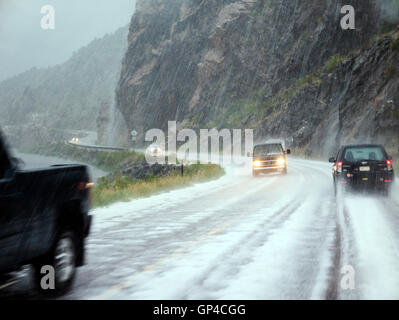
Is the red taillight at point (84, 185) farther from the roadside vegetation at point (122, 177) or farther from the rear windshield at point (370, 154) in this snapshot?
the rear windshield at point (370, 154)

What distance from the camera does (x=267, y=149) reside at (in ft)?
96.5

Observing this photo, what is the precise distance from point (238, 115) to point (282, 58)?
11.5 meters

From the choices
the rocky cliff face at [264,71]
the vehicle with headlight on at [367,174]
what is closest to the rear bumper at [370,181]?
the vehicle with headlight on at [367,174]

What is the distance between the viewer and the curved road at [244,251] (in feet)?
20.2

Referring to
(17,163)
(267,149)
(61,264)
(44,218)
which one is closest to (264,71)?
(267,149)

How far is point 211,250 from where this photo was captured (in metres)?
8.62

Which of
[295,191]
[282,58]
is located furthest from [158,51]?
[295,191]

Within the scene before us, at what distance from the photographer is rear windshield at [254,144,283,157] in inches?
1146

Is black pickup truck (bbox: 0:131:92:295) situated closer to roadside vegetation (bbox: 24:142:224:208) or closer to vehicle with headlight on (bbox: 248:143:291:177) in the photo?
roadside vegetation (bbox: 24:142:224:208)

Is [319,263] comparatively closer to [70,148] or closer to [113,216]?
[113,216]

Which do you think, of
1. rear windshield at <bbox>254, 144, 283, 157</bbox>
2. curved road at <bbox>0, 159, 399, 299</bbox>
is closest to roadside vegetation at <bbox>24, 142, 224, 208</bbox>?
rear windshield at <bbox>254, 144, 283, 157</bbox>

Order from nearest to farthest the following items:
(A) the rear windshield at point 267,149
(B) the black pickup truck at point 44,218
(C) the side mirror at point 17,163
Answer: (B) the black pickup truck at point 44,218 → (C) the side mirror at point 17,163 → (A) the rear windshield at point 267,149

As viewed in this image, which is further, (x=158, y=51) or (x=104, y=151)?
(x=158, y=51)

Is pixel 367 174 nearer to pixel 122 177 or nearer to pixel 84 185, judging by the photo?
pixel 84 185
